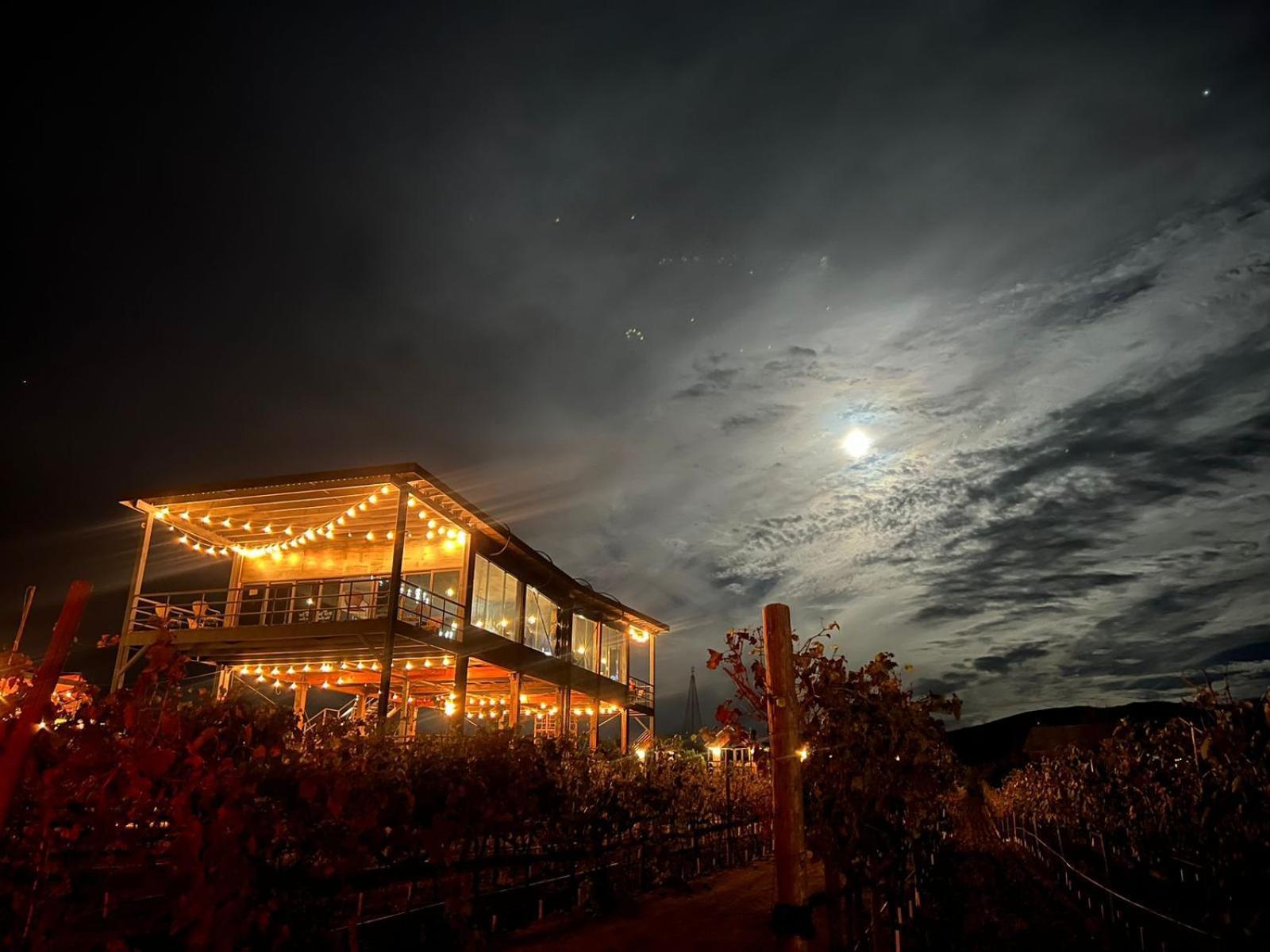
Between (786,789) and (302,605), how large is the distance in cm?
2007

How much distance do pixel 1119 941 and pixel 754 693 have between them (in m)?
10.9

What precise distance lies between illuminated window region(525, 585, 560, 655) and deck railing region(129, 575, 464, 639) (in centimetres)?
456

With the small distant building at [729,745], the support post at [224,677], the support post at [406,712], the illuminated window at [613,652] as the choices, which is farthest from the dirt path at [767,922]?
the support post at [224,677]

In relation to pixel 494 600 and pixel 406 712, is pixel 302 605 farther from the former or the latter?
pixel 494 600

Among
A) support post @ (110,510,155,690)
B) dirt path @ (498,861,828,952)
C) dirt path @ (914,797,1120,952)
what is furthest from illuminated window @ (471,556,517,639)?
dirt path @ (914,797,1120,952)

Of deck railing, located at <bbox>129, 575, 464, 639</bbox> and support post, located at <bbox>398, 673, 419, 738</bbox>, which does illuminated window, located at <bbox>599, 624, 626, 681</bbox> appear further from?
deck railing, located at <bbox>129, 575, 464, 639</bbox>

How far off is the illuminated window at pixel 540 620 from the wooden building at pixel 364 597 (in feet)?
0.21

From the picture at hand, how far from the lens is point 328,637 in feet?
61.1

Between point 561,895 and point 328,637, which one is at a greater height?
point 328,637

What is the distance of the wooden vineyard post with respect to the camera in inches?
209

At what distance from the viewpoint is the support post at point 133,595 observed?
18.8 m

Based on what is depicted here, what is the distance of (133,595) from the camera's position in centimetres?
1936

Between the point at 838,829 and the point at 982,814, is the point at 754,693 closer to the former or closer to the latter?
the point at 838,829

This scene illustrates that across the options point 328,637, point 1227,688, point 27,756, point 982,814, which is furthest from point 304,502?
point 982,814
